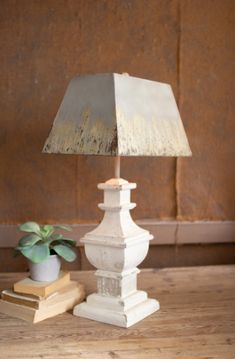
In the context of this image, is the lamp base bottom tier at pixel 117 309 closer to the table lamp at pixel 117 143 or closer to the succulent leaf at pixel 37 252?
the table lamp at pixel 117 143

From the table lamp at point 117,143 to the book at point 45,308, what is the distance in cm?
4

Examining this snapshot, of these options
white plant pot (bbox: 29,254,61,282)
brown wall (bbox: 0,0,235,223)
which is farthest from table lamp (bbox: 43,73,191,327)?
brown wall (bbox: 0,0,235,223)

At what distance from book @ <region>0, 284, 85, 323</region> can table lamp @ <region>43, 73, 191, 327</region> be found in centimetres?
4

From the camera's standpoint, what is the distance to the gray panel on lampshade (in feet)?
3.56

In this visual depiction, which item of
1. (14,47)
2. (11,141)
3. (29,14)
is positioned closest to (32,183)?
(11,141)

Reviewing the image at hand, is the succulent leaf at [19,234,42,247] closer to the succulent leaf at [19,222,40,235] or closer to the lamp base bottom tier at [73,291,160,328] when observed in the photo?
the succulent leaf at [19,222,40,235]

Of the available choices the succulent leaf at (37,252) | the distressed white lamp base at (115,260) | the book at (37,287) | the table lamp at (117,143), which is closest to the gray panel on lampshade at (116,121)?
the table lamp at (117,143)

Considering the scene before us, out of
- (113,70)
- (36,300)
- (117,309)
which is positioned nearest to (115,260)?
(117,309)

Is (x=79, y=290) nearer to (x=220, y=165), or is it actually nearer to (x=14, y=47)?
(x=220, y=165)

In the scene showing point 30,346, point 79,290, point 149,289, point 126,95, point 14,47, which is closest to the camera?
point 30,346

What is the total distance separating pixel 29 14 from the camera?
157 centimetres

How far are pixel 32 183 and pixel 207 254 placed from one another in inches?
27.9

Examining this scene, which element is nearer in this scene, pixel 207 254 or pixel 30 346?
pixel 30 346

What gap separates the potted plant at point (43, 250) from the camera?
46.1 inches
